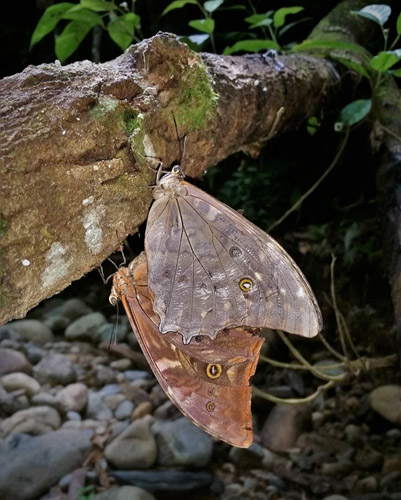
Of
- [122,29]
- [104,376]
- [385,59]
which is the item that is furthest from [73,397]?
[385,59]

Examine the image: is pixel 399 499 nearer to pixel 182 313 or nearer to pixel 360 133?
pixel 182 313

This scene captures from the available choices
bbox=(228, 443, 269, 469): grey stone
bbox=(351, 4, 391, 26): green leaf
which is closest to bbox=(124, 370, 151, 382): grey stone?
bbox=(228, 443, 269, 469): grey stone

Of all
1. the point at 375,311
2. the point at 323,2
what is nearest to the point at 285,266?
the point at 375,311

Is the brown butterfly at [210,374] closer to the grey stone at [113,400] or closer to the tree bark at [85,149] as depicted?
the tree bark at [85,149]

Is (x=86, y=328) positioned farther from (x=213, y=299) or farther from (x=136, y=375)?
(x=213, y=299)

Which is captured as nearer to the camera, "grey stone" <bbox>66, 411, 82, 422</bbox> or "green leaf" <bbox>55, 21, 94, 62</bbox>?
"green leaf" <bbox>55, 21, 94, 62</bbox>

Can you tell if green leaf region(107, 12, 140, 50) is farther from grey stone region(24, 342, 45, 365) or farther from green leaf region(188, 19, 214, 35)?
grey stone region(24, 342, 45, 365)
